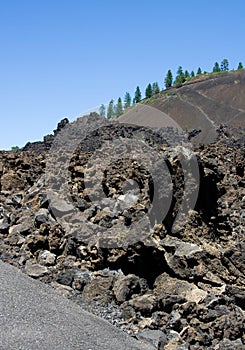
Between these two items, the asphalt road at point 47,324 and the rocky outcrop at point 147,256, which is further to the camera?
the rocky outcrop at point 147,256

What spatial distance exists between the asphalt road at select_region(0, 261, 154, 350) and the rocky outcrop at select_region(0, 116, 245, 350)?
44 cm

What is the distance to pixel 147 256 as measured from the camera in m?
7.52

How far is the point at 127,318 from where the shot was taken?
6691 mm

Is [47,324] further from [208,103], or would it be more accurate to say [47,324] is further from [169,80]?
[169,80]

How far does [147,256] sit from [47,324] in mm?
2227

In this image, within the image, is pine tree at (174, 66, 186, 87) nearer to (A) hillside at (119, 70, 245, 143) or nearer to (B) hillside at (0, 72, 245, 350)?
(A) hillside at (119, 70, 245, 143)

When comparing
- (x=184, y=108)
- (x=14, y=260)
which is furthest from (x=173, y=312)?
(x=184, y=108)

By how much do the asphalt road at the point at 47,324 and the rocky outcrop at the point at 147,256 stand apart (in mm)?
438

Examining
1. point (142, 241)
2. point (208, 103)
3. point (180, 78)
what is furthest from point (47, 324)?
point (180, 78)

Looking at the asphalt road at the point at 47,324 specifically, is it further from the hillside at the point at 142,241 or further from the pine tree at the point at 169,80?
the pine tree at the point at 169,80

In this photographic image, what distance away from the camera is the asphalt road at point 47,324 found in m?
Result: 5.29

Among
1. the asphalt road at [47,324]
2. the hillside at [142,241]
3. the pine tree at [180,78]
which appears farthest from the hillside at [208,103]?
the asphalt road at [47,324]

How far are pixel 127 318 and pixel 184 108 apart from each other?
203 ft

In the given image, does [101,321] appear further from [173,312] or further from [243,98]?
[243,98]
